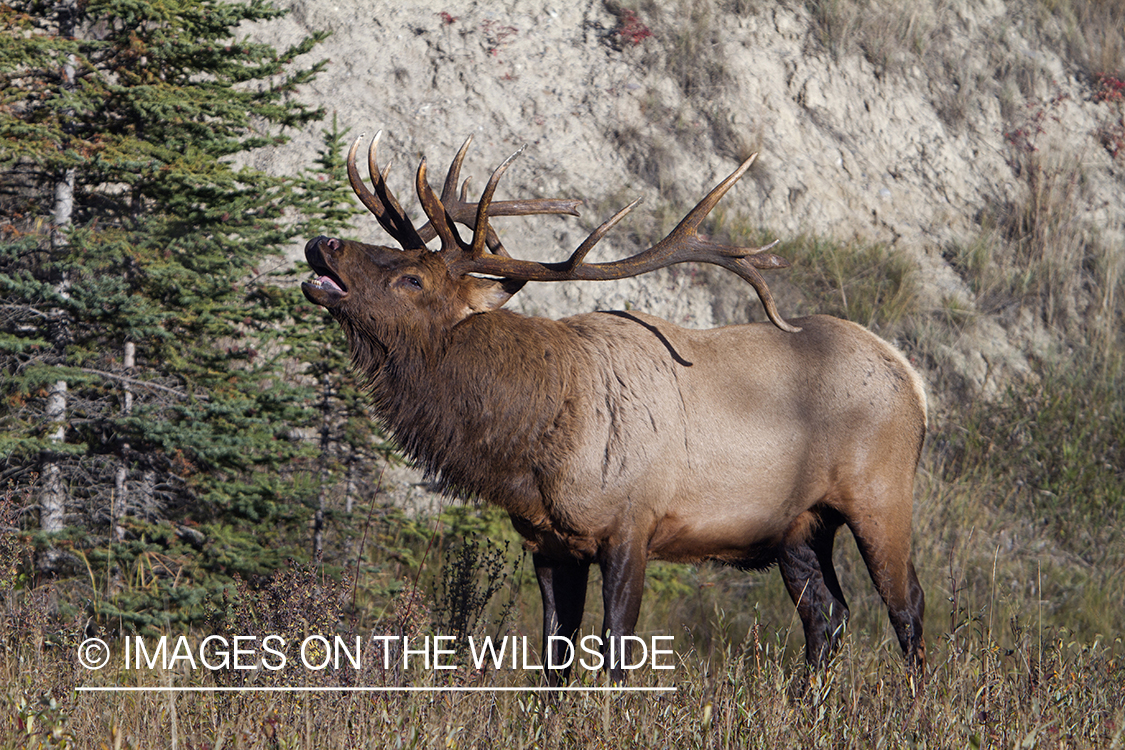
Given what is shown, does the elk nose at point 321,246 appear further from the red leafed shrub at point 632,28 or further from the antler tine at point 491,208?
the red leafed shrub at point 632,28

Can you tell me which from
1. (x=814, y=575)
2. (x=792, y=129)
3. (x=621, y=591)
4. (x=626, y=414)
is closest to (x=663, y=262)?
A: (x=626, y=414)

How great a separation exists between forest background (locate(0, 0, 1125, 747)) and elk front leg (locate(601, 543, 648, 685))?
0.44m

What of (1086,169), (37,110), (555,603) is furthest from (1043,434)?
(37,110)

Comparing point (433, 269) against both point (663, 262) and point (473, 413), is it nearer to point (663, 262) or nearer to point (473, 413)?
point (473, 413)

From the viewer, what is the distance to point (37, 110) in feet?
22.7

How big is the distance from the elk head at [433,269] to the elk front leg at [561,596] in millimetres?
1349

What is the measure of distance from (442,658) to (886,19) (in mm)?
10281

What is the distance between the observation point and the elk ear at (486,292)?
5074 mm

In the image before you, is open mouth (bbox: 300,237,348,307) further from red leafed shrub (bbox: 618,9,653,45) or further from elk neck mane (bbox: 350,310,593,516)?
red leafed shrub (bbox: 618,9,653,45)

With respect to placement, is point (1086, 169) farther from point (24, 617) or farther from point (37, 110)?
point (24, 617)

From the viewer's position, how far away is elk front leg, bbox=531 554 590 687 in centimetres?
524

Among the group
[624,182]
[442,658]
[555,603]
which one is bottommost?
[442,658]

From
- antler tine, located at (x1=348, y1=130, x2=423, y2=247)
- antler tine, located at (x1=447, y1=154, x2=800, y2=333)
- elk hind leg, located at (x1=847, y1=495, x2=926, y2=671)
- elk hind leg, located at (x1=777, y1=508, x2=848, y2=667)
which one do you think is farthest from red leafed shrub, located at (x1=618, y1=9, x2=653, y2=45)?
elk hind leg, located at (x1=847, y1=495, x2=926, y2=671)

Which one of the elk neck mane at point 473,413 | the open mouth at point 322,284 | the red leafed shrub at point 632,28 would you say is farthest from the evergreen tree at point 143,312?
the red leafed shrub at point 632,28
